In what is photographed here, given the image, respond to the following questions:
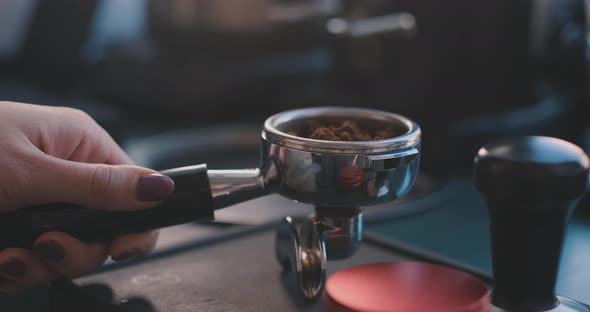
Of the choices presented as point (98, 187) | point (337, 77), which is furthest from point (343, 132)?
point (337, 77)

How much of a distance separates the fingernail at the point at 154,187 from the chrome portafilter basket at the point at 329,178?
7 centimetres

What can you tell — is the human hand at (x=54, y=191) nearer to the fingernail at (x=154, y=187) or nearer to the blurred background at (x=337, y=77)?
the fingernail at (x=154, y=187)

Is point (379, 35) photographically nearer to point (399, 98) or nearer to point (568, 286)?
point (399, 98)

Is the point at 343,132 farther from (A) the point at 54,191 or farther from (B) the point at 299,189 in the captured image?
(A) the point at 54,191

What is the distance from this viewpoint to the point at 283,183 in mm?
460

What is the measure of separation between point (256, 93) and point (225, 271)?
70cm

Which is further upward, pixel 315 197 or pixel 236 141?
pixel 315 197

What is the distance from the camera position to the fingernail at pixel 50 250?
1.51ft

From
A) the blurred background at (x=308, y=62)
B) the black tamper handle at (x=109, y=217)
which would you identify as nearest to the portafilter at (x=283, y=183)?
the black tamper handle at (x=109, y=217)

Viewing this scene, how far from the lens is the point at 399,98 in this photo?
2.79 ft

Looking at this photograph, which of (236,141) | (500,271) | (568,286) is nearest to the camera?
(500,271)

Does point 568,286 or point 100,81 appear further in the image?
point 100,81

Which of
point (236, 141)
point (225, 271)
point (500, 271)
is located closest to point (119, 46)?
point (236, 141)

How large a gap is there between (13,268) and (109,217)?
0.07 m
